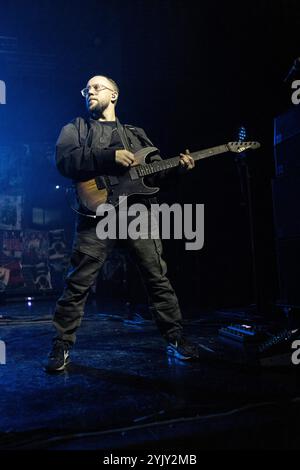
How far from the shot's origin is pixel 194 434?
1.45 m

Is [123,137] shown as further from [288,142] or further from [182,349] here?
[288,142]

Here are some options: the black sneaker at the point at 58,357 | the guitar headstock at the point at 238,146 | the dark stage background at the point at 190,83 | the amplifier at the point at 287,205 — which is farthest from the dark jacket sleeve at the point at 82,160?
the dark stage background at the point at 190,83

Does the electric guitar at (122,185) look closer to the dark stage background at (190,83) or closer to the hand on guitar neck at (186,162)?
the hand on guitar neck at (186,162)

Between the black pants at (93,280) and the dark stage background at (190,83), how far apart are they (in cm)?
298

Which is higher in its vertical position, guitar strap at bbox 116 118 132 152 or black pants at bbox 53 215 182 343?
guitar strap at bbox 116 118 132 152

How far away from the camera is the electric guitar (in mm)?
2527

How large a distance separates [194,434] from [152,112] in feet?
22.4

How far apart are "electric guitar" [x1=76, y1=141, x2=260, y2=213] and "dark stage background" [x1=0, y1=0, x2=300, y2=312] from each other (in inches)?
125

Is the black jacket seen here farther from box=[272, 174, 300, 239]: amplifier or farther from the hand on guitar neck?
box=[272, 174, 300, 239]: amplifier

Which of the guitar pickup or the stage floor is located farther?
the guitar pickup

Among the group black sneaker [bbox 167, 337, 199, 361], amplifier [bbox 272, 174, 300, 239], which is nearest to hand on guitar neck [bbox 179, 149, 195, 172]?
black sneaker [bbox 167, 337, 199, 361]

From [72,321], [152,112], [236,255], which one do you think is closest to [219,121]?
[152,112]
